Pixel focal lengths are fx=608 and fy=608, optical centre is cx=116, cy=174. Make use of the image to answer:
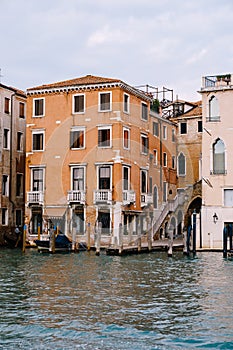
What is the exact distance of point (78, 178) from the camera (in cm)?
3114

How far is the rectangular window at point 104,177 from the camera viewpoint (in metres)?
30.5

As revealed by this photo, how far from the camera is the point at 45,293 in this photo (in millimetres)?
13633

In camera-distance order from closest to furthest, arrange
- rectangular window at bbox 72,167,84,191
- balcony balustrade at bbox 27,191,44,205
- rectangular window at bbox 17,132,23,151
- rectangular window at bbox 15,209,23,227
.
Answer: rectangular window at bbox 72,167,84,191 → balcony balustrade at bbox 27,191,44,205 → rectangular window at bbox 15,209,23,227 → rectangular window at bbox 17,132,23,151

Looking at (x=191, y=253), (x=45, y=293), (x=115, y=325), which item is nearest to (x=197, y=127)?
(x=191, y=253)

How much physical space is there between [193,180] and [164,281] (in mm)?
22018

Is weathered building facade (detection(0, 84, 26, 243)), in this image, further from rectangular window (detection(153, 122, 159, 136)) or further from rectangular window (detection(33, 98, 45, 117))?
rectangular window (detection(153, 122, 159, 136))

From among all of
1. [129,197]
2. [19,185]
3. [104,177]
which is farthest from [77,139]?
[19,185]

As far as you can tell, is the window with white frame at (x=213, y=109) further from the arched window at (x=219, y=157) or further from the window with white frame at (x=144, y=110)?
the window with white frame at (x=144, y=110)

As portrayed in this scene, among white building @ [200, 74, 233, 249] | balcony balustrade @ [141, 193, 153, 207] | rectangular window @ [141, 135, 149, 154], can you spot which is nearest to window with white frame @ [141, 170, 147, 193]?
balcony balustrade @ [141, 193, 153, 207]

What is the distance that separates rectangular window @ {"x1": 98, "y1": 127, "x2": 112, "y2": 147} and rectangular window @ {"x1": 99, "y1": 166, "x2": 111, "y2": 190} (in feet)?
3.91

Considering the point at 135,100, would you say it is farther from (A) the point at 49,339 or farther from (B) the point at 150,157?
(A) the point at 49,339

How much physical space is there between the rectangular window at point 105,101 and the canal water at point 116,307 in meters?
12.1

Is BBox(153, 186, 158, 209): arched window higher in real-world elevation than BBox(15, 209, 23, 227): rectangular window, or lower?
higher

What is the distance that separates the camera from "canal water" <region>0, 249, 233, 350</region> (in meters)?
9.11
